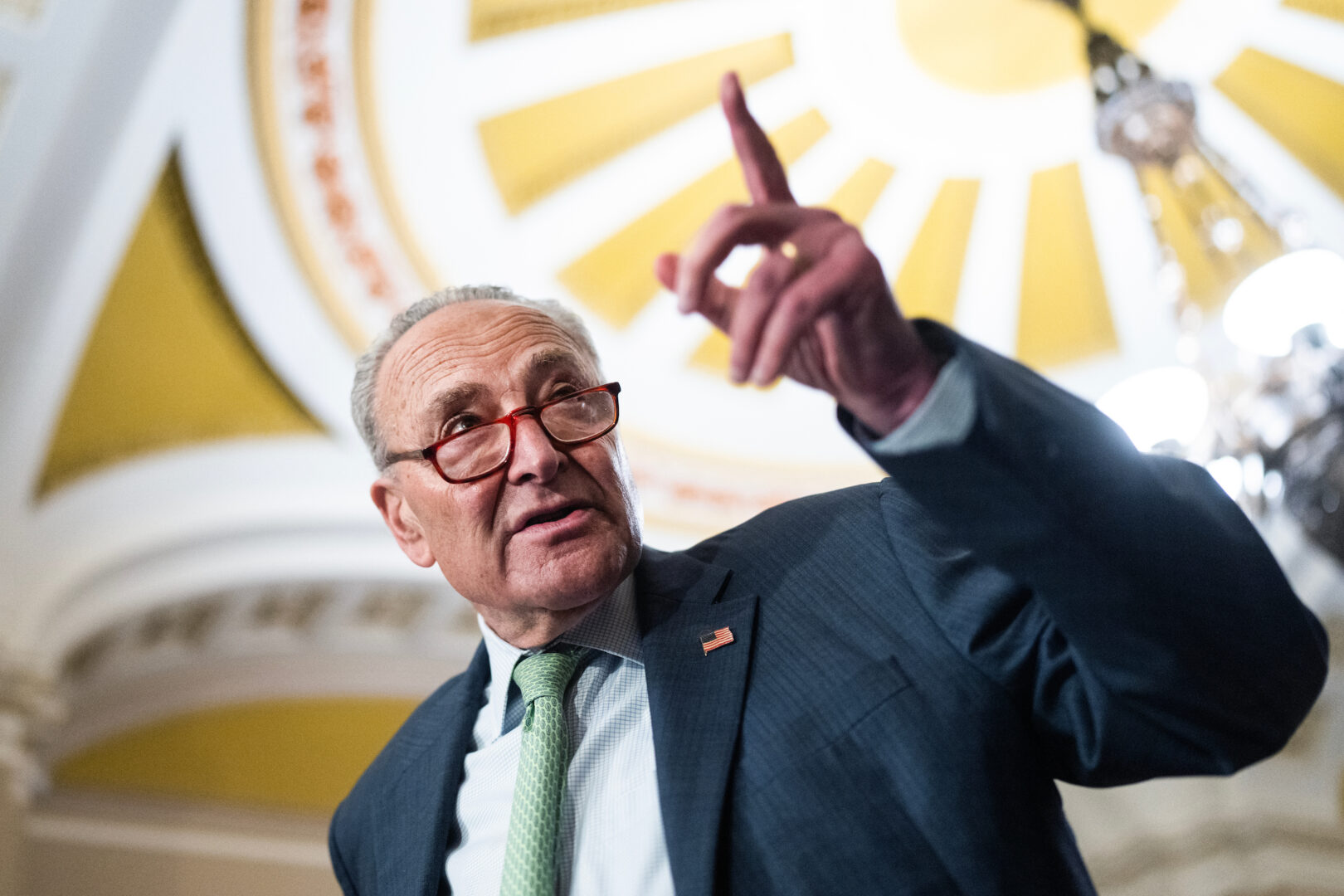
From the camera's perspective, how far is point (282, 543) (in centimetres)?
598

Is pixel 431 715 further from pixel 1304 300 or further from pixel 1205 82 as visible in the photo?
pixel 1205 82

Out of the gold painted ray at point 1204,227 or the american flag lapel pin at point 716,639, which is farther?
the gold painted ray at point 1204,227

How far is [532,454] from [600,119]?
15.8 ft

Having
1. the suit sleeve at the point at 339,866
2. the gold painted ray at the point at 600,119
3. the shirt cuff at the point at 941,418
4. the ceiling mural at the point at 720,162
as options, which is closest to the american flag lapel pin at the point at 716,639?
the shirt cuff at the point at 941,418

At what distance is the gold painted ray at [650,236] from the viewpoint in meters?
6.36

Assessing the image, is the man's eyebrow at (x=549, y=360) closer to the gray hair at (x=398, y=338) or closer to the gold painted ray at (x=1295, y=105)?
the gray hair at (x=398, y=338)

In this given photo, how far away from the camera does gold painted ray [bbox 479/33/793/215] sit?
5.93 meters

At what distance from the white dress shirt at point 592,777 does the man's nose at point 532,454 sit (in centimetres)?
20

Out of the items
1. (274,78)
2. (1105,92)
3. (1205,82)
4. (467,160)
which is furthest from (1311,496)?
(274,78)

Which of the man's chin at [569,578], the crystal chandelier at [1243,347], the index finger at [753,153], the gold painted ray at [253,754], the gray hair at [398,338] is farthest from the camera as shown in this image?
the gold painted ray at [253,754]

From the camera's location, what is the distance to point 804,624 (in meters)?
Answer: 1.40

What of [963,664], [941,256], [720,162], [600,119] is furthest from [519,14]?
[963,664]

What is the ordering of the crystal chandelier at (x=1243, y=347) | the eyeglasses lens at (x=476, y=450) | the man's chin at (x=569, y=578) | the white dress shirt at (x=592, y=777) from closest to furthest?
the white dress shirt at (x=592, y=777)
the man's chin at (x=569, y=578)
the eyeglasses lens at (x=476, y=450)
the crystal chandelier at (x=1243, y=347)

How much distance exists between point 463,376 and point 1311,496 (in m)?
3.50
